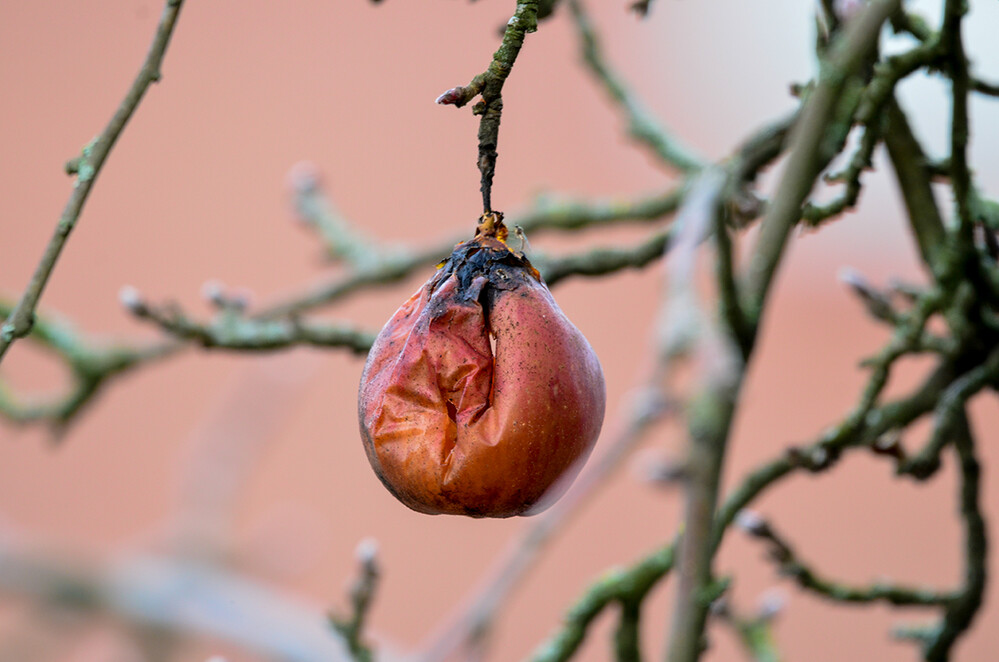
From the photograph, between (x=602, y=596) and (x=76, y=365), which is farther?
(x=76, y=365)

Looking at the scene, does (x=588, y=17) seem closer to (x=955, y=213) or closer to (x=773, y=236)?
(x=955, y=213)

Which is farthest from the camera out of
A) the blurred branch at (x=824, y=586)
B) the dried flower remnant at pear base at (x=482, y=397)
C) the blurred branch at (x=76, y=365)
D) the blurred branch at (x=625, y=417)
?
the blurred branch at (x=76, y=365)

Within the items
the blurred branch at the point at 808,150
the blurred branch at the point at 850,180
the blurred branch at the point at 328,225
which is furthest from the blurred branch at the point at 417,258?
the blurred branch at the point at 808,150

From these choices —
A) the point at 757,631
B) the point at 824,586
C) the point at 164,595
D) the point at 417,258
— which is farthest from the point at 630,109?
the point at 164,595

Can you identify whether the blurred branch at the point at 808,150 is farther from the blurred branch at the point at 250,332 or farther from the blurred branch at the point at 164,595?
the blurred branch at the point at 164,595

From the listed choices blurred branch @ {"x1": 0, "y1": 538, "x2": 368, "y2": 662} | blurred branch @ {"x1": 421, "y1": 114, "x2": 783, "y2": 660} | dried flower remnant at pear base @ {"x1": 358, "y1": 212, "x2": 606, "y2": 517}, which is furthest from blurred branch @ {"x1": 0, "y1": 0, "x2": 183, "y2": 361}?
blurred branch @ {"x1": 0, "y1": 538, "x2": 368, "y2": 662}

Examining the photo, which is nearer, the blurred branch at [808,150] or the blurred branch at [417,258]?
the blurred branch at [808,150]

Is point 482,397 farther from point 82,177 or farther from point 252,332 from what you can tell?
point 252,332
